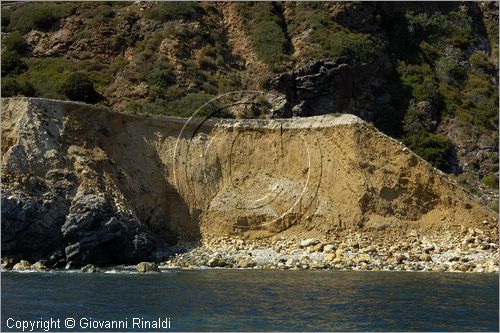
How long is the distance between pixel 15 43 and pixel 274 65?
1581 cm

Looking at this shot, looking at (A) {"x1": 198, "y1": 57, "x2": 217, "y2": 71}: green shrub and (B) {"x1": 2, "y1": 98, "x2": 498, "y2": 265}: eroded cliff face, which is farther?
(A) {"x1": 198, "y1": 57, "x2": 217, "y2": 71}: green shrub

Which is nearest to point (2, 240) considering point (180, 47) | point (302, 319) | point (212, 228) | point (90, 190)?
point (90, 190)

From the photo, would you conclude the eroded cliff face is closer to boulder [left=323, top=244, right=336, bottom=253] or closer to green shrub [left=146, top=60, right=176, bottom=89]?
boulder [left=323, top=244, right=336, bottom=253]

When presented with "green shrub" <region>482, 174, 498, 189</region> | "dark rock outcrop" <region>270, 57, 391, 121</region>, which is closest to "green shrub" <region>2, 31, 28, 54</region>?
"dark rock outcrop" <region>270, 57, 391, 121</region>

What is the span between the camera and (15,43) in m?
52.6

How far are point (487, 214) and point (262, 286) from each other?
1384 cm

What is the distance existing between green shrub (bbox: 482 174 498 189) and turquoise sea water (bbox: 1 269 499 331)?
20312mm

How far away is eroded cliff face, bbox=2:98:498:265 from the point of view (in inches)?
1276

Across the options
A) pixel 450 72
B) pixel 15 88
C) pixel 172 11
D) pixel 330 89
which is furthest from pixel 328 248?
pixel 450 72

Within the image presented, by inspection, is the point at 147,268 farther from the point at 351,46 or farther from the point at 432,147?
the point at 351,46

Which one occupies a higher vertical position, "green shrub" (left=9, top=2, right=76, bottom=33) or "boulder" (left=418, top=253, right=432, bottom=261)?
"green shrub" (left=9, top=2, right=76, bottom=33)

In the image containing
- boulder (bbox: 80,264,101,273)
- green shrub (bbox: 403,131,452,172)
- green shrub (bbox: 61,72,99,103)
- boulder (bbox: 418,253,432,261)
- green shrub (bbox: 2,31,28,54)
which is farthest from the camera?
green shrub (bbox: 2,31,28,54)

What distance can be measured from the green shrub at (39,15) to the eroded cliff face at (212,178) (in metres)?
20.4

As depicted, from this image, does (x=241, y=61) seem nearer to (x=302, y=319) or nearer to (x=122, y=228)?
(x=122, y=228)
